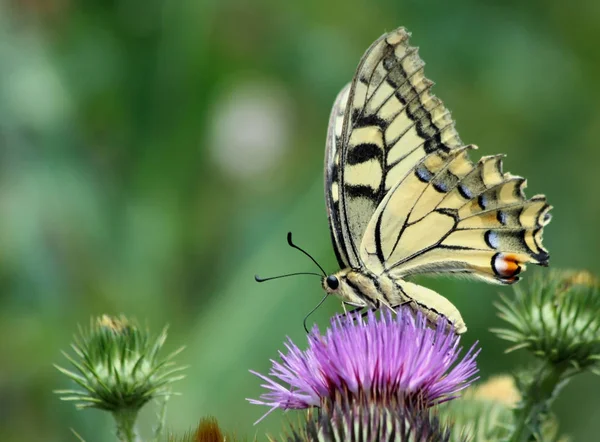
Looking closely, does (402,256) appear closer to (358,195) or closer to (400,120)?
(358,195)

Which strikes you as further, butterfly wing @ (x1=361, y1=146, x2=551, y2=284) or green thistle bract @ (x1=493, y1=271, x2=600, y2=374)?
butterfly wing @ (x1=361, y1=146, x2=551, y2=284)

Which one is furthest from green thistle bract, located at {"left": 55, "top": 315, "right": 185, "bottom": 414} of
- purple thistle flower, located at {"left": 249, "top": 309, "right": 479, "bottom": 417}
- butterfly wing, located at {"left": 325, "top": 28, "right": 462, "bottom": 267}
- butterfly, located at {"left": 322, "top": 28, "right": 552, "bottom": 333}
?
butterfly wing, located at {"left": 325, "top": 28, "right": 462, "bottom": 267}

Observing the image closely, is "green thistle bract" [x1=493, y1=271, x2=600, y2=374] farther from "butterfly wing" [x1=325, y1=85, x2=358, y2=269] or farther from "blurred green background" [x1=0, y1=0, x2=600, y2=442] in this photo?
"blurred green background" [x1=0, y1=0, x2=600, y2=442]

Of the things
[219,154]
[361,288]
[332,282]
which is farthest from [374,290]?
[219,154]

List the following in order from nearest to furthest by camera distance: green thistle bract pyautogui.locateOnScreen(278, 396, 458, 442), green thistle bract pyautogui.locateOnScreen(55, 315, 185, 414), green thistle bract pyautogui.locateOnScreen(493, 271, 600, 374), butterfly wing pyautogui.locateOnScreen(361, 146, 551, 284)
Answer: green thistle bract pyautogui.locateOnScreen(278, 396, 458, 442), green thistle bract pyautogui.locateOnScreen(55, 315, 185, 414), green thistle bract pyautogui.locateOnScreen(493, 271, 600, 374), butterfly wing pyautogui.locateOnScreen(361, 146, 551, 284)

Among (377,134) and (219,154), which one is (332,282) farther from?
(219,154)

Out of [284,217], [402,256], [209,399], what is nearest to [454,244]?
[402,256]
